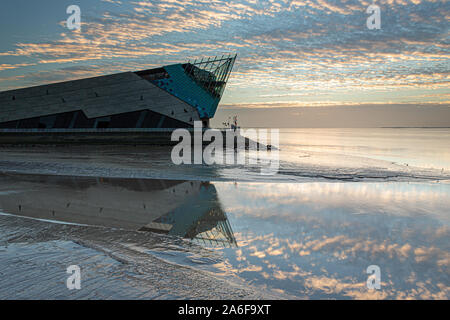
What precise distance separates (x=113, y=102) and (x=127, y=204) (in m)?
40.3

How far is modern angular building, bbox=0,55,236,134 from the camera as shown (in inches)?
1799

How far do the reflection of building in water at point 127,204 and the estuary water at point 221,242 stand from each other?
0.13ft

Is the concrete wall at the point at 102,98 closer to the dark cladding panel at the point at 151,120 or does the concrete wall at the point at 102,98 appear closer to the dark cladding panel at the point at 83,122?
the dark cladding panel at the point at 151,120

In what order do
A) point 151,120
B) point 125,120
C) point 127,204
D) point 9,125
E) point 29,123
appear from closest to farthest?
point 127,204
point 151,120
point 125,120
point 29,123
point 9,125

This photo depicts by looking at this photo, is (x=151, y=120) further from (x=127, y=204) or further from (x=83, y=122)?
(x=127, y=204)

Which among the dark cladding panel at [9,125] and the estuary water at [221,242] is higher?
the dark cladding panel at [9,125]

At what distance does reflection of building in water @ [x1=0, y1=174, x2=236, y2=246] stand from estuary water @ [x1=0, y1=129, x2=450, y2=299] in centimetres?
4

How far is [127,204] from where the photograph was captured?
29.5 ft

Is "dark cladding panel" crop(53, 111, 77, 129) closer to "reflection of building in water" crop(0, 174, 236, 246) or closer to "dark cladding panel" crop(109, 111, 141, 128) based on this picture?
"dark cladding panel" crop(109, 111, 141, 128)

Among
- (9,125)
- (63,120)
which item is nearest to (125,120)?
(63,120)

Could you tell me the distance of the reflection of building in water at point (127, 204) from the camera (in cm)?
683

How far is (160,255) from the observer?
16.4 ft

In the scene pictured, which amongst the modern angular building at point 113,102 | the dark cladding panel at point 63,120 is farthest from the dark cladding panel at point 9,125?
the dark cladding panel at point 63,120

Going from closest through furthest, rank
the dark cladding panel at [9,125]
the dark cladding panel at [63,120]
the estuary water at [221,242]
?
the estuary water at [221,242]
the dark cladding panel at [63,120]
the dark cladding panel at [9,125]
